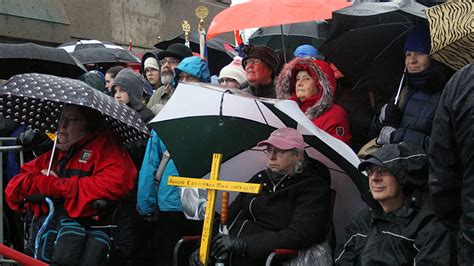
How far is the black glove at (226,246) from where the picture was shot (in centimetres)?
511

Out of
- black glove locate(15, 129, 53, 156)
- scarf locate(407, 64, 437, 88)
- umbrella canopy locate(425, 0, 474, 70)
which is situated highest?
umbrella canopy locate(425, 0, 474, 70)

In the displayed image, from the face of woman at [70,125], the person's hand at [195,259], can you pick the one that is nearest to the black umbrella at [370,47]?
the person's hand at [195,259]

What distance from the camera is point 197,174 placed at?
18.7ft

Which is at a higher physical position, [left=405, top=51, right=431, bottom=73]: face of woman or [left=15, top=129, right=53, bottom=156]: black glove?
[left=405, top=51, right=431, bottom=73]: face of woman

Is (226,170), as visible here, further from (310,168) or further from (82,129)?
(82,129)

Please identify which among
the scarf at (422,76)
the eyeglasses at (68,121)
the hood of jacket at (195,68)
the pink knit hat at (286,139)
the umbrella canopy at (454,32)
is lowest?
the pink knit hat at (286,139)

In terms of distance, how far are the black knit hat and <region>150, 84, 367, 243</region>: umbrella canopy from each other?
1211 mm

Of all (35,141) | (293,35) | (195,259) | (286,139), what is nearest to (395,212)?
(286,139)

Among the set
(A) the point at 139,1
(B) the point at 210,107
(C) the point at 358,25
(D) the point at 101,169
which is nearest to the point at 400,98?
(C) the point at 358,25

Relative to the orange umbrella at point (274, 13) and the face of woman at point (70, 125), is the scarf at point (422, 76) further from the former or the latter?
the face of woman at point (70, 125)

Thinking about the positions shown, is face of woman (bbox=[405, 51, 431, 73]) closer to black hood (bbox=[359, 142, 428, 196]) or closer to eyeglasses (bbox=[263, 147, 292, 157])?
black hood (bbox=[359, 142, 428, 196])

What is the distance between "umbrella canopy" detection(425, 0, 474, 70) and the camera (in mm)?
3892

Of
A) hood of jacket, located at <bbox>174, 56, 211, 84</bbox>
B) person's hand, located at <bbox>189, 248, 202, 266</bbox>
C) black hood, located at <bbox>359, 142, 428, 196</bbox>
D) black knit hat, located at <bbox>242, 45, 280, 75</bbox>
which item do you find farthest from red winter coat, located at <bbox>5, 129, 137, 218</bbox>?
black hood, located at <bbox>359, 142, 428, 196</bbox>

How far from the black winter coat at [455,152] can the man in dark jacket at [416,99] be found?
136 centimetres
